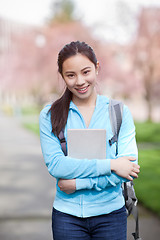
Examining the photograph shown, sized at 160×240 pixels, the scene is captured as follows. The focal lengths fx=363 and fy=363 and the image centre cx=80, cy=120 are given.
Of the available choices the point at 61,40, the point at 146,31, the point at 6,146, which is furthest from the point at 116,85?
the point at 6,146

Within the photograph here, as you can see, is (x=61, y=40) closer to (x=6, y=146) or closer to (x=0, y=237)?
(x=6, y=146)

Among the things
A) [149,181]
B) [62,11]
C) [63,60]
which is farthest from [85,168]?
[62,11]

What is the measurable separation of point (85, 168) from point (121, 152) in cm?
24

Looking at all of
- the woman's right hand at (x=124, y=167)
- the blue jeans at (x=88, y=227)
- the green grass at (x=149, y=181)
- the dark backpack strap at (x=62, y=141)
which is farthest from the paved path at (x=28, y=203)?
the dark backpack strap at (x=62, y=141)

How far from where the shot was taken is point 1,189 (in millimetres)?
5793

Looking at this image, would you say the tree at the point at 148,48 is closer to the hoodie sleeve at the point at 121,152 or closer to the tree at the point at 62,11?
the hoodie sleeve at the point at 121,152

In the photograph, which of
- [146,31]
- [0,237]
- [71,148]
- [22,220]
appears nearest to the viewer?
[71,148]

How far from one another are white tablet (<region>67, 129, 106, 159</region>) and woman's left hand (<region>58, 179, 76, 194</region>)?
0.47ft

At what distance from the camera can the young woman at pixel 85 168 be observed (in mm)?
1884

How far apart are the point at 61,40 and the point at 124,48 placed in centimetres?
629

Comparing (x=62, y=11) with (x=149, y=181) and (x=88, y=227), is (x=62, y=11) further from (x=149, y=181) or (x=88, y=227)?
(x=88, y=227)

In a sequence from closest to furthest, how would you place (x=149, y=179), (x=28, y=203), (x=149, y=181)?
(x=28, y=203)
(x=149, y=181)
(x=149, y=179)

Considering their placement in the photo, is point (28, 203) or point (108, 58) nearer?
point (28, 203)

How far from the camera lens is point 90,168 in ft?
6.09
